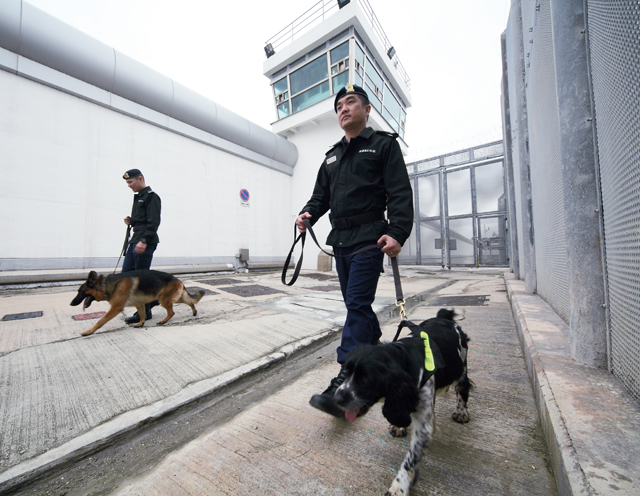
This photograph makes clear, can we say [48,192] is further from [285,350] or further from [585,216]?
[585,216]

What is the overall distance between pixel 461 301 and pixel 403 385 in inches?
163

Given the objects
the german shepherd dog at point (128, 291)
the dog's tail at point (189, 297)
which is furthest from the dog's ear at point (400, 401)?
the dog's tail at point (189, 297)

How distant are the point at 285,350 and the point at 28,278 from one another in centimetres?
679

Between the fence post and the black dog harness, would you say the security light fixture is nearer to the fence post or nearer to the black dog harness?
the fence post

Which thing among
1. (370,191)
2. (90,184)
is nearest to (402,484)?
(370,191)

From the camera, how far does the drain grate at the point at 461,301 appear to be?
4.41m

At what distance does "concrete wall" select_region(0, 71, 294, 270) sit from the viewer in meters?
6.21

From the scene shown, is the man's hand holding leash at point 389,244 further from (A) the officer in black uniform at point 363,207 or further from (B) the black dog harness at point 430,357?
(B) the black dog harness at point 430,357

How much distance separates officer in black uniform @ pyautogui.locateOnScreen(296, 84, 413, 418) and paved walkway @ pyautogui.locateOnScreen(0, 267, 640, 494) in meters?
0.42

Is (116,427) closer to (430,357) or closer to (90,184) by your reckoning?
(430,357)

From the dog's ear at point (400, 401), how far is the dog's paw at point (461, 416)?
1.97 feet

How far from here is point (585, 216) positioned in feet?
5.08

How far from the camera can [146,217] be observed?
3748mm

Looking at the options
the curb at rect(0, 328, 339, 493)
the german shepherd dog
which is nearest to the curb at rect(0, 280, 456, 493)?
the curb at rect(0, 328, 339, 493)
